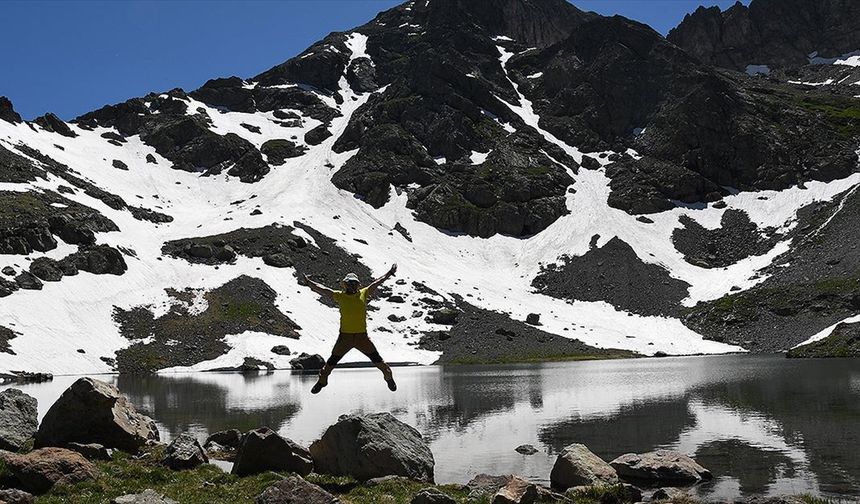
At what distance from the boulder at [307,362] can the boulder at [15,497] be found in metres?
98.2

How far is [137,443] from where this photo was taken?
24.9m

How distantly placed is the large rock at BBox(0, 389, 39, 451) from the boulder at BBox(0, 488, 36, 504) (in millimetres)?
8873

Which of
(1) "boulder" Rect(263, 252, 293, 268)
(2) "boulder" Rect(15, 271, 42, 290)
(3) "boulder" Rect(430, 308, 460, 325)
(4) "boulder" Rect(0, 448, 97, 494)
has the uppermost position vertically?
(1) "boulder" Rect(263, 252, 293, 268)

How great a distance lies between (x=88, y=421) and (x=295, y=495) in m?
13.2

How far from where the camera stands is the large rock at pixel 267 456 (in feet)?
66.5

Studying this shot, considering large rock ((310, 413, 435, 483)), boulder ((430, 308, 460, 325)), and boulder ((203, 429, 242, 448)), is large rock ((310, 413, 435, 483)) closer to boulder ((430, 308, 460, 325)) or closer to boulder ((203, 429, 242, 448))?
boulder ((203, 429, 242, 448))

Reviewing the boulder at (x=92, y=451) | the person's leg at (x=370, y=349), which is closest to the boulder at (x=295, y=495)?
the person's leg at (x=370, y=349)


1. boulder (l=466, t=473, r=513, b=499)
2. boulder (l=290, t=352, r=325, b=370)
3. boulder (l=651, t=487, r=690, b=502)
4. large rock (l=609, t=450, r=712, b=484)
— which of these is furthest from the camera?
boulder (l=290, t=352, r=325, b=370)

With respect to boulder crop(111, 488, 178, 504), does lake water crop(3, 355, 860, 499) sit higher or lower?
lower

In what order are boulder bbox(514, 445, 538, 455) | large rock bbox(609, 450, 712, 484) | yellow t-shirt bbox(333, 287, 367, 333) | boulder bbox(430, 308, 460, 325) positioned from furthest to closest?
boulder bbox(430, 308, 460, 325) < boulder bbox(514, 445, 538, 455) < large rock bbox(609, 450, 712, 484) < yellow t-shirt bbox(333, 287, 367, 333)

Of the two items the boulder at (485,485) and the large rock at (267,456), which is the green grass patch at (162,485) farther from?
the boulder at (485,485)

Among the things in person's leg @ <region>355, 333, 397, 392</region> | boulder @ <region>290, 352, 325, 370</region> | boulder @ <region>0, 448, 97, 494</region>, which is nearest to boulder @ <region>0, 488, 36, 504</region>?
boulder @ <region>0, 448, 97, 494</region>

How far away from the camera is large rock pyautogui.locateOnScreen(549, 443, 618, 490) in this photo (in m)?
20.7

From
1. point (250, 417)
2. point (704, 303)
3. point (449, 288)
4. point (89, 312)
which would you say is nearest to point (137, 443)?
point (250, 417)
